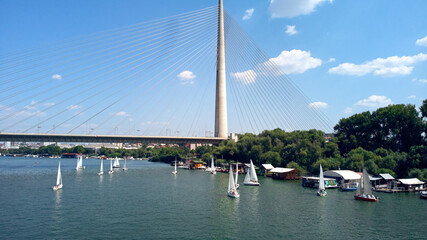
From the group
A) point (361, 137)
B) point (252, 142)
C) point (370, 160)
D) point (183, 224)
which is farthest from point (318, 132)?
point (183, 224)

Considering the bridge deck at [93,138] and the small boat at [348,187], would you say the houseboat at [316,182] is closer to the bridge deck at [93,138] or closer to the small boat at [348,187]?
the small boat at [348,187]

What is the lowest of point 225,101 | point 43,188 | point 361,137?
point 43,188

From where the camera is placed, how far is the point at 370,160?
200 ft

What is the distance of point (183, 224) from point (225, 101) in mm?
74956

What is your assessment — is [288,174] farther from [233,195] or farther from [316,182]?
[233,195]

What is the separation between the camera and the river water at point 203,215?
27.0 m

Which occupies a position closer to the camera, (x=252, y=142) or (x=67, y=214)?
(x=67, y=214)

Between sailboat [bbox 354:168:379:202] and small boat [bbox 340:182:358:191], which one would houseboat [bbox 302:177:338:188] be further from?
sailboat [bbox 354:168:379:202]

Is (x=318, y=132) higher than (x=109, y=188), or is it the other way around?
(x=318, y=132)

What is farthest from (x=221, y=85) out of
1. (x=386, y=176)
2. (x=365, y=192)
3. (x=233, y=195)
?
(x=365, y=192)

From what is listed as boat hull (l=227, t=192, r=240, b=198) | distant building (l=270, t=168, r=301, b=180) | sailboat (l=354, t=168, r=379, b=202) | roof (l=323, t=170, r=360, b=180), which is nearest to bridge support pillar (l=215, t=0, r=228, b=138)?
distant building (l=270, t=168, r=301, b=180)

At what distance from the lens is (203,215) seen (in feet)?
109

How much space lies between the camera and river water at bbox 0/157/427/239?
27.0 metres

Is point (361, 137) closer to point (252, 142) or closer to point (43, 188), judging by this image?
point (252, 142)
